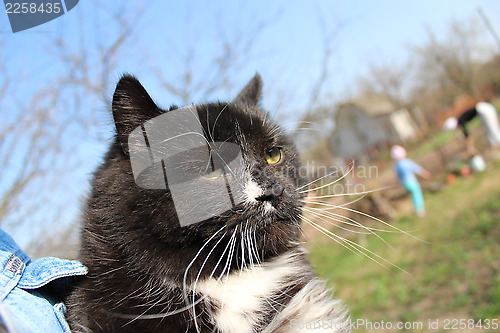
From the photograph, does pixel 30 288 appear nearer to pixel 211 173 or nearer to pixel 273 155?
pixel 211 173

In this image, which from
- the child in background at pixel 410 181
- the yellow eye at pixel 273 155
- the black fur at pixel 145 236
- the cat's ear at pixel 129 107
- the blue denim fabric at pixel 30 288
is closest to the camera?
the blue denim fabric at pixel 30 288

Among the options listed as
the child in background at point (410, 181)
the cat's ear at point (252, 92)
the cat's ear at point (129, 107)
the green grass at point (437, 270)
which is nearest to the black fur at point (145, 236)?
the cat's ear at point (129, 107)

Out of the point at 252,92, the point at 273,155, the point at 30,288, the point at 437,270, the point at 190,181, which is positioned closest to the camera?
the point at 30,288

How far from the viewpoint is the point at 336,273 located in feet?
23.9

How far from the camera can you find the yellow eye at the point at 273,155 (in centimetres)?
153

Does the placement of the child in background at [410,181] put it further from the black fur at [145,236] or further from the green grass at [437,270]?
the black fur at [145,236]

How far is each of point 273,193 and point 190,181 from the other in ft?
1.00

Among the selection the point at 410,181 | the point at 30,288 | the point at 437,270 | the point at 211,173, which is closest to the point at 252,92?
the point at 211,173

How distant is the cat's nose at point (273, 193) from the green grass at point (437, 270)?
6.46 ft

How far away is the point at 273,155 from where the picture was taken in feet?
5.18

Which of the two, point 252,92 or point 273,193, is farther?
point 252,92

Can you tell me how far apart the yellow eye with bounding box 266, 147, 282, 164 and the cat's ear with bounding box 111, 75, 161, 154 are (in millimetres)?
493

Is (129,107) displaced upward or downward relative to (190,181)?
upward

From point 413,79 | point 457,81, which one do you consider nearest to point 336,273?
point 457,81
